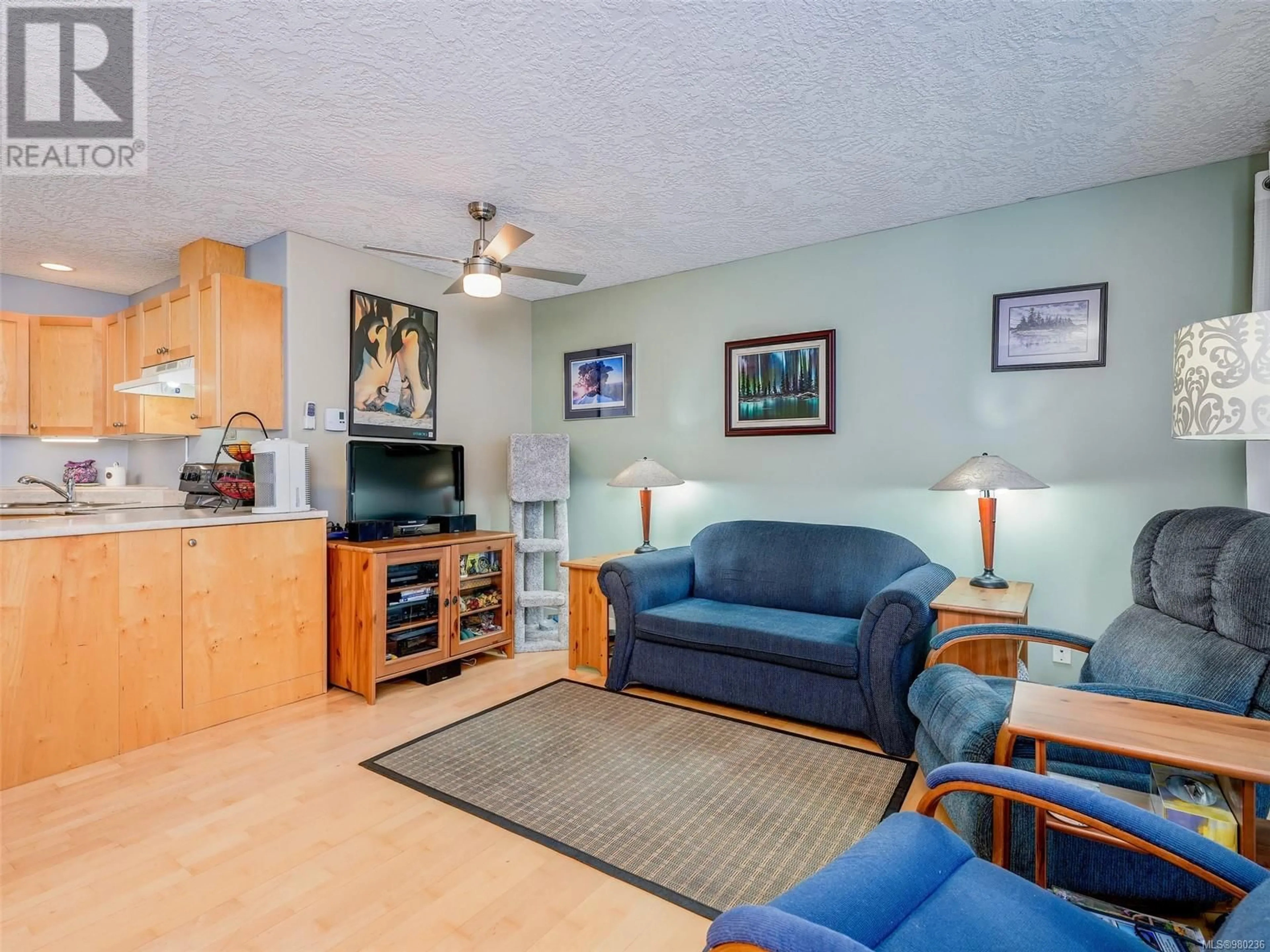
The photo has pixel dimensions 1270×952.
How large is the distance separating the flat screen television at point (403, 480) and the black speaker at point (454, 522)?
3.0 inches

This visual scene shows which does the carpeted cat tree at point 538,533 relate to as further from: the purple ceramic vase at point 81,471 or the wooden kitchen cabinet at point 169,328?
the purple ceramic vase at point 81,471

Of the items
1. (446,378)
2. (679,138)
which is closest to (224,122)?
(679,138)

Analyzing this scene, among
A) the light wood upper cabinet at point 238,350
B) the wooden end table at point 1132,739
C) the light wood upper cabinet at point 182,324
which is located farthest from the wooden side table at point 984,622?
the light wood upper cabinet at point 182,324

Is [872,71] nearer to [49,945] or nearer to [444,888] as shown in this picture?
[444,888]

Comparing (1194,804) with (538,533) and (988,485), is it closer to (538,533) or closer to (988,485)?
(988,485)

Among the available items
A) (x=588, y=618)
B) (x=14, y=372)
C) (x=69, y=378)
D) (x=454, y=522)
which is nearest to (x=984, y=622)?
(x=588, y=618)

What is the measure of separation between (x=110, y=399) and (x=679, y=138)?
465cm

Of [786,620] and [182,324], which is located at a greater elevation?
[182,324]

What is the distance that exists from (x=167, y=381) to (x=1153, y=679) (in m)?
5.05

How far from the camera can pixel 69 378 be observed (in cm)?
457

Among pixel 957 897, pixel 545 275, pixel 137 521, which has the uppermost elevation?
pixel 545 275

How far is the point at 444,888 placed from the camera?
1.81m

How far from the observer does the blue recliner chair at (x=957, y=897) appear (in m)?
0.93

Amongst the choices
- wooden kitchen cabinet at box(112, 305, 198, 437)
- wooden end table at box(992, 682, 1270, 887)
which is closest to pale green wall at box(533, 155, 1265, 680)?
wooden end table at box(992, 682, 1270, 887)
